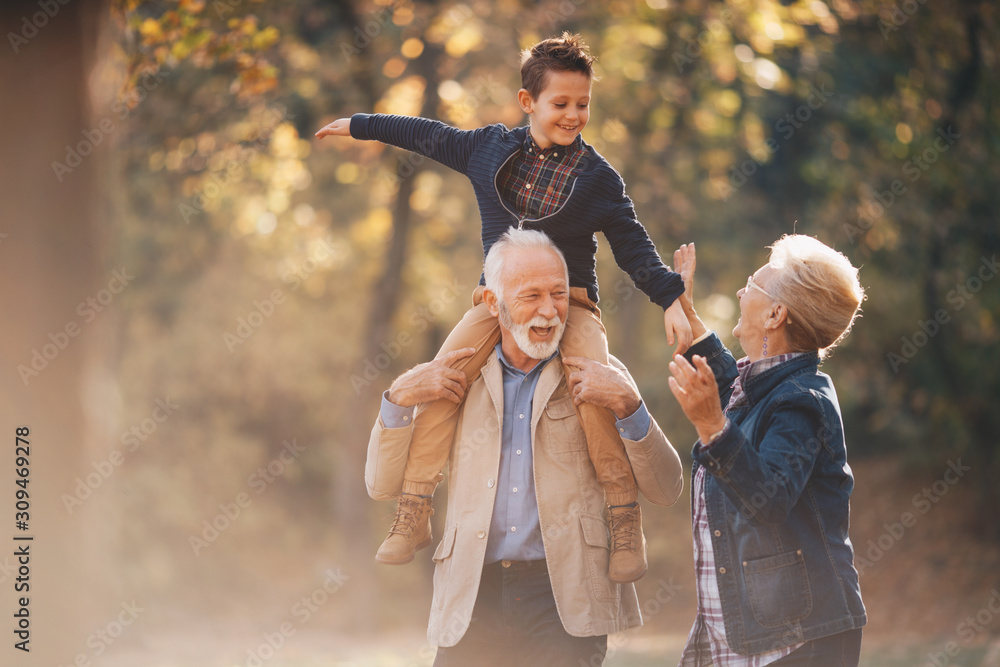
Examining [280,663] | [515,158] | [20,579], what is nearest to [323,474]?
[280,663]

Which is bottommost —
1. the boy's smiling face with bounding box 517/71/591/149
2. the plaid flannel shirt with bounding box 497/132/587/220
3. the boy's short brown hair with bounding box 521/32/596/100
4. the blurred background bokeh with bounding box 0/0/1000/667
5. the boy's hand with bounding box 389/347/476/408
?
the blurred background bokeh with bounding box 0/0/1000/667

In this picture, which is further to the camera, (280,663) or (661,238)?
(661,238)

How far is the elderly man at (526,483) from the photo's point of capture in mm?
3305

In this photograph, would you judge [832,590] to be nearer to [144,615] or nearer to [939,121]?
[939,121]

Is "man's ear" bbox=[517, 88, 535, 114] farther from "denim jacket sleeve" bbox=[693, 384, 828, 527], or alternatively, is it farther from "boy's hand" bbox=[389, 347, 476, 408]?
"denim jacket sleeve" bbox=[693, 384, 828, 527]

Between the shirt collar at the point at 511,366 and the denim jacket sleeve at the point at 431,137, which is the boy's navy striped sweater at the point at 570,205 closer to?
the denim jacket sleeve at the point at 431,137

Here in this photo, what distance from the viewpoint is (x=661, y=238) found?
497 inches

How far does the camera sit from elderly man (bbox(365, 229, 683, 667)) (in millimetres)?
3305

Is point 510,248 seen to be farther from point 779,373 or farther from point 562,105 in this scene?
point 779,373

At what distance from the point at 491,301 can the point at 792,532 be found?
1.34 m

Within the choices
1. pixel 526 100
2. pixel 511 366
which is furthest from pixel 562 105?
pixel 511 366

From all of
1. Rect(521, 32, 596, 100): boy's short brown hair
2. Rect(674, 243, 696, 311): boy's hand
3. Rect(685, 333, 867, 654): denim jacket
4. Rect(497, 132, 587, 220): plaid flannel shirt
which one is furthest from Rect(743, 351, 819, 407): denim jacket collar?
Rect(521, 32, 596, 100): boy's short brown hair

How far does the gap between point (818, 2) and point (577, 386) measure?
7073 mm

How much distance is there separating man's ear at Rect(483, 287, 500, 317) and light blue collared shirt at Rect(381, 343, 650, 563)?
0.26 metres
